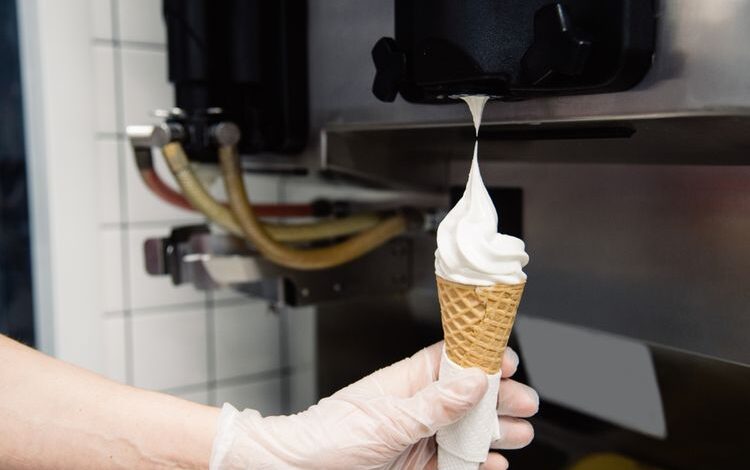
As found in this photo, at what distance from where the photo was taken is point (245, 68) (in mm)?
872

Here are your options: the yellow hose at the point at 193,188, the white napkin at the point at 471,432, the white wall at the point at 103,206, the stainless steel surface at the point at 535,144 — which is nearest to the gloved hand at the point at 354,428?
the white napkin at the point at 471,432

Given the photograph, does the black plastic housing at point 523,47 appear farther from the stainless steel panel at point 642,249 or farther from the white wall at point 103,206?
the white wall at point 103,206

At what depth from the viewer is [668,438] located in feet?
2.57

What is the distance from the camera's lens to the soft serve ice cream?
1.71ft

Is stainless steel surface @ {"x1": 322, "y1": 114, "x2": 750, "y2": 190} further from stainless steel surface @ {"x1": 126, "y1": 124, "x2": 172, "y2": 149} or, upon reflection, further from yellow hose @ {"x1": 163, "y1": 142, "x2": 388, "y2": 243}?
stainless steel surface @ {"x1": 126, "y1": 124, "x2": 172, "y2": 149}

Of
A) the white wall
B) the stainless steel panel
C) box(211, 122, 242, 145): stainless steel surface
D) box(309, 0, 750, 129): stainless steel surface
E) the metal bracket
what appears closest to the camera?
box(309, 0, 750, 129): stainless steel surface

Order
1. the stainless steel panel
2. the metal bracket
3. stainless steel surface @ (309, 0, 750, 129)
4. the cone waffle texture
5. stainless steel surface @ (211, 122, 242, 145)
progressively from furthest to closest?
the metal bracket, stainless steel surface @ (211, 122, 242, 145), the stainless steel panel, the cone waffle texture, stainless steel surface @ (309, 0, 750, 129)

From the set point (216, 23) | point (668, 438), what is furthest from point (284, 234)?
point (668, 438)

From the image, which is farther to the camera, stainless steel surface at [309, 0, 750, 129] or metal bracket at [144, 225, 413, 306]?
metal bracket at [144, 225, 413, 306]

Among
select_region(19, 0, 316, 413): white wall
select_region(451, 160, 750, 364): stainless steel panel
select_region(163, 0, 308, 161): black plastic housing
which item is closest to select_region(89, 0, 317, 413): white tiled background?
select_region(19, 0, 316, 413): white wall

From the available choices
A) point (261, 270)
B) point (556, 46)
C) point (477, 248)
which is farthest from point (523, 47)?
point (261, 270)

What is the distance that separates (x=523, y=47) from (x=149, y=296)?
0.96 m

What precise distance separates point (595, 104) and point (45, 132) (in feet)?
3.14

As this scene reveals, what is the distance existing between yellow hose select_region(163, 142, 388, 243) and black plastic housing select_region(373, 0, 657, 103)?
1.23 feet
